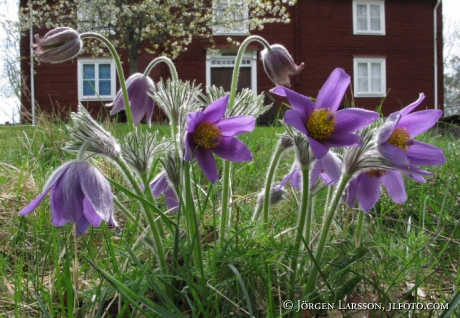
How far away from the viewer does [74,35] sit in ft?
4.47

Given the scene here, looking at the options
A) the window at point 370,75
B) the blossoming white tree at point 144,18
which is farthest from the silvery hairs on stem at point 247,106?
the window at point 370,75

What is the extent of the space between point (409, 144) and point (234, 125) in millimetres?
385

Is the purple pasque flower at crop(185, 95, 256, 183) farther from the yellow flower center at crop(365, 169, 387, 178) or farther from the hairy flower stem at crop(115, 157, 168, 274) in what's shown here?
the yellow flower center at crop(365, 169, 387, 178)

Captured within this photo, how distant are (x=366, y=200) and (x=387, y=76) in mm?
15084

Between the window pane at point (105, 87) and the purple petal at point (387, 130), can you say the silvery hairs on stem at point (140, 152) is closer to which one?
the purple petal at point (387, 130)

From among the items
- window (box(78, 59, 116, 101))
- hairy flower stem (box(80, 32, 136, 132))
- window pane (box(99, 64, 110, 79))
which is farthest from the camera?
window pane (box(99, 64, 110, 79))

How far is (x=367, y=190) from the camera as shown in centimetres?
111

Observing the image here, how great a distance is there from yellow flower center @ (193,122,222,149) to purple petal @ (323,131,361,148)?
239 millimetres

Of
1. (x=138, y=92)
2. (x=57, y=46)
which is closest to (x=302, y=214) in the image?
(x=138, y=92)

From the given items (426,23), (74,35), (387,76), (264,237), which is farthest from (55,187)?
(426,23)

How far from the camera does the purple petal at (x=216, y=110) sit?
3.26 feet

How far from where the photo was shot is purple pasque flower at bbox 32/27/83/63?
1.32 m

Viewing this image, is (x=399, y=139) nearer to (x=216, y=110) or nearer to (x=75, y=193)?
(x=216, y=110)

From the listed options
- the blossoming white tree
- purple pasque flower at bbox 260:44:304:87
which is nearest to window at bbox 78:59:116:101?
the blossoming white tree
